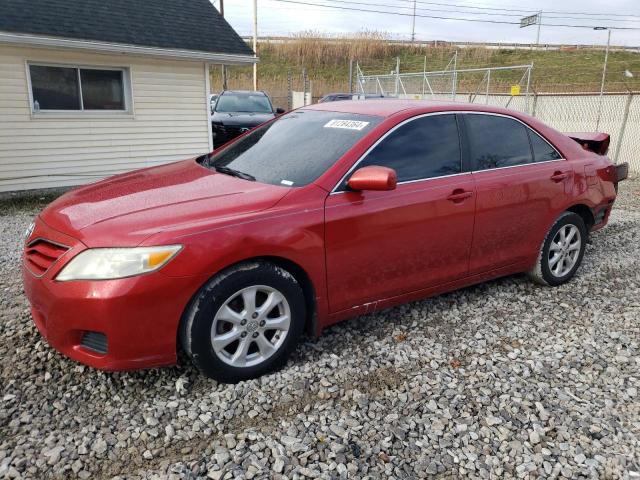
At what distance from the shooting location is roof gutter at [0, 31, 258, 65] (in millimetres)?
7895

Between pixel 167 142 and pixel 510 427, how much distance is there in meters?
8.99

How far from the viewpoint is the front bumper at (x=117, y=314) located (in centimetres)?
258

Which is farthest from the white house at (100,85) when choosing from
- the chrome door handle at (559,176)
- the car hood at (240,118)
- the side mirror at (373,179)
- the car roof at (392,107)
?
the chrome door handle at (559,176)

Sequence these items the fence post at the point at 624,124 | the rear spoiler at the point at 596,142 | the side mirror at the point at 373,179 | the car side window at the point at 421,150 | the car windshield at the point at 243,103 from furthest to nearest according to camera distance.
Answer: the car windshield at the point at 243,103
the fence post at the point at 624,124
the rear spoiler at the point at 596,142
the car side window at the point at 421,150
the side mirror at the point at 373,179

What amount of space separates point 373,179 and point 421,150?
2.46 ft

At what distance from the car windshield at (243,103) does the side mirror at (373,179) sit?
10.8m

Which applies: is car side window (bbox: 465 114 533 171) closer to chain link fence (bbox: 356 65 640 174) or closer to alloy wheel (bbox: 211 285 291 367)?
alloy wheel (bbox: 211 285 291 367)

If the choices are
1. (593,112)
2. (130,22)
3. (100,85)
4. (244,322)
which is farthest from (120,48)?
(593,112)

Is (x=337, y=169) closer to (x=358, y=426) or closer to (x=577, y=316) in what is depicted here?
(x=358, y=426)

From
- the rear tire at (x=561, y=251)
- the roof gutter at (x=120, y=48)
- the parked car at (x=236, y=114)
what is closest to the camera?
the rear tire at (x=561, y=251)

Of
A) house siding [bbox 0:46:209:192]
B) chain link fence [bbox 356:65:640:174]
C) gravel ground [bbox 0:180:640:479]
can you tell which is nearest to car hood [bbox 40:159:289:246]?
gravel ground [bbox 0:180:640:479]

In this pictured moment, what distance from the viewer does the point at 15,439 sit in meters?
2.54

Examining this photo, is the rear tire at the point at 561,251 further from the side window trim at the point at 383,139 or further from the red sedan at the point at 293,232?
the side window trim at the point at 383,139

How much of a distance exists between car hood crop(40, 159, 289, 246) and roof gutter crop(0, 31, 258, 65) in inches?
230
